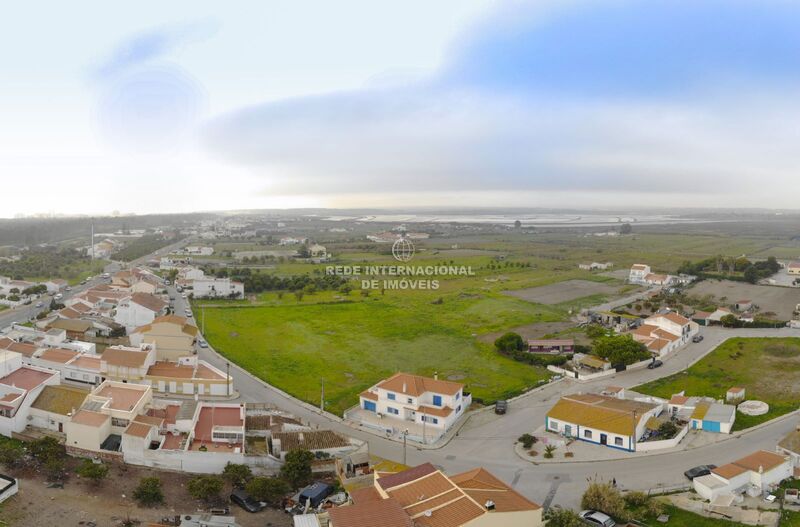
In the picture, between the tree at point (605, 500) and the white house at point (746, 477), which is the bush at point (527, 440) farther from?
the white house at point (746, 477)

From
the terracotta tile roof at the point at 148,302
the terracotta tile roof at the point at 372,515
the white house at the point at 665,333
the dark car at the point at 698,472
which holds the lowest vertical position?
the dark car at the point at 698,472

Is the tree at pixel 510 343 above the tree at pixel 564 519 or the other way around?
above

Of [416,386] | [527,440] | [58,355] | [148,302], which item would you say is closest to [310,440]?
[416,386]

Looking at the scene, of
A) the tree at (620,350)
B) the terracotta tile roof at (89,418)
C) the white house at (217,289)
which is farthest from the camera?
the white house at (217,289)

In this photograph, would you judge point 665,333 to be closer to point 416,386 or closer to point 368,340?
point 368,340

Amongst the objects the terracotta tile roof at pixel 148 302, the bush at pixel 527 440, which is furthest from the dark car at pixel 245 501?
the terracotta tile roof at pixel 148 302

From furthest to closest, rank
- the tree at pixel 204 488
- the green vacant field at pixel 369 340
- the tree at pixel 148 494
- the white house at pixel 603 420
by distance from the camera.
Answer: the green vacant field at pixel 369 340
the white house at pixel 603 420
the tree at pixel 204 488
the tree at pixel 148 494

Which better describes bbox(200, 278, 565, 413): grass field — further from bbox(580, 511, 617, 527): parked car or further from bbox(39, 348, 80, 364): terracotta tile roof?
bbox(580, 511, 617, 527): parked car
